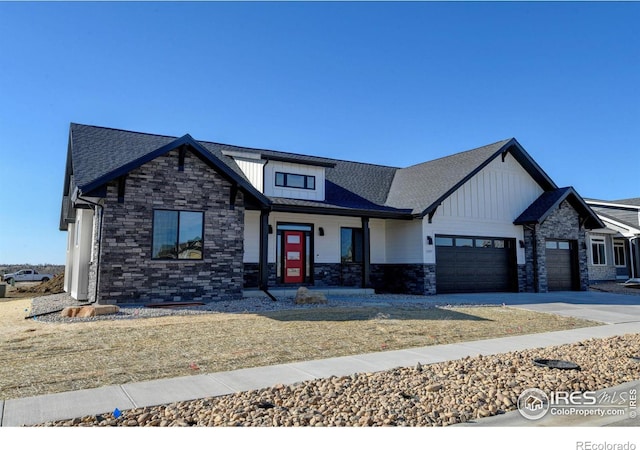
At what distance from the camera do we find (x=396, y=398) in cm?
465

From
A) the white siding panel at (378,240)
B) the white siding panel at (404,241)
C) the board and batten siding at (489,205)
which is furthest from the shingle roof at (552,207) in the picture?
the white siding panel at (378,240)

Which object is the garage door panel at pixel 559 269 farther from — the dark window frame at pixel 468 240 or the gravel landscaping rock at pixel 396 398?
the gravel landscaping rock at pixel 396 398

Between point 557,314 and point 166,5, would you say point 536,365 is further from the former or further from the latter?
point 166,5

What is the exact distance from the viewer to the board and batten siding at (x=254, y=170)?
16.2 meters

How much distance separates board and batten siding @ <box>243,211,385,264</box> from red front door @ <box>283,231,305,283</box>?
516 mm

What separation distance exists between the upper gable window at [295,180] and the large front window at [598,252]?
21.3 meters

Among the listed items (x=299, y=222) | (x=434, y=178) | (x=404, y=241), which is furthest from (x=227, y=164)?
(x=434, y=178)

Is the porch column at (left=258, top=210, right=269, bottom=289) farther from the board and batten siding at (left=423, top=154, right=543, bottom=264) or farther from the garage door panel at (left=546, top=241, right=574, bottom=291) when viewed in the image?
the garage door panel at (left=546, top=241, right=574, bottom=291)

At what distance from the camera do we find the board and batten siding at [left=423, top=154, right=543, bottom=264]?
59.6 ft

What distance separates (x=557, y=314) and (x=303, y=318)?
730cm

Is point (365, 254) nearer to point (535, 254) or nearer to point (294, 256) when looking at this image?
point (294, 256)

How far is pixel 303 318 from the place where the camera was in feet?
33.6

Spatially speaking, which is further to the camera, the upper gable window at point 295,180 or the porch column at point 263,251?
the upper gable window at point 295,180

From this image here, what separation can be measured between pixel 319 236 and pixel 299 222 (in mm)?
1044
